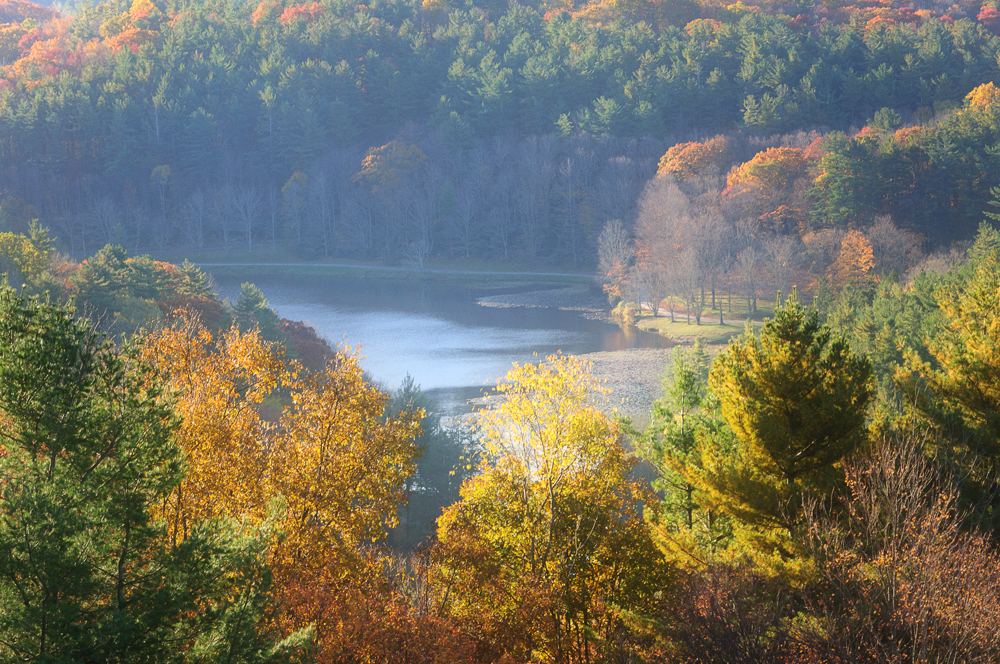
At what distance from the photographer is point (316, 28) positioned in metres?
106

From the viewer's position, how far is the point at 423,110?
106 metres

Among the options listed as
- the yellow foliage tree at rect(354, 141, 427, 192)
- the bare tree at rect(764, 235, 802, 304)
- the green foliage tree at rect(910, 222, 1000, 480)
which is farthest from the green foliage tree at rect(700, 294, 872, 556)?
the yellow foliage tree at rect(354, 141, 427, 192)

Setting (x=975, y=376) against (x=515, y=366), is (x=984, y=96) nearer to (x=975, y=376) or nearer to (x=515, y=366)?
(x=975, y=376)

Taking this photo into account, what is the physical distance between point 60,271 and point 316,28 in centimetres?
7543

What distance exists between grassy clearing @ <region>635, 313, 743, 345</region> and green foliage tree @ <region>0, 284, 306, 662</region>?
151 ft

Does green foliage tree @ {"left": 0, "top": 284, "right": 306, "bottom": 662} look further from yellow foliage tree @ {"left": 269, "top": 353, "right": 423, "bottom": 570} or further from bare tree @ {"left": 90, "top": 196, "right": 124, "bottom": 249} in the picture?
bare tree @ {"left": 90, "top": 196, "right": 124, "bottom": 249}

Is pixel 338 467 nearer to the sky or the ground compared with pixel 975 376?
nearer to the ground

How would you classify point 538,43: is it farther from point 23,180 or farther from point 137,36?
point 23,180

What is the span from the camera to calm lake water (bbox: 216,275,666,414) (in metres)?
46.3

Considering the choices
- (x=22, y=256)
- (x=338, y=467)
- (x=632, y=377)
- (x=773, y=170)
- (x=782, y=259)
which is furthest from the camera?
(x=773, y=170)

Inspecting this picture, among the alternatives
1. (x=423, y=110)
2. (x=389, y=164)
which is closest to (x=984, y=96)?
(x=389, y=164)

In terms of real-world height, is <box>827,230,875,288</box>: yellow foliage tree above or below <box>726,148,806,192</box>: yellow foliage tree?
below

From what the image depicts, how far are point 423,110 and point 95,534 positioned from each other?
341ft

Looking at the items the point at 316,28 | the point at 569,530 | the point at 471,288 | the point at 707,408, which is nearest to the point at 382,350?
the point at 471,288
